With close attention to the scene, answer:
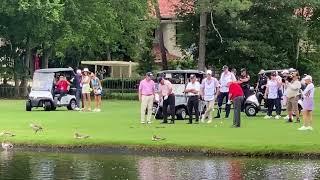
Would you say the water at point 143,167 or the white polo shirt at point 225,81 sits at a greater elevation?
the white polo shirt at point 225,81

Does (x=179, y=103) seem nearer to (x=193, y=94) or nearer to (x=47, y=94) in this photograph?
(x=193, y=94)

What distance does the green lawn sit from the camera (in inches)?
758

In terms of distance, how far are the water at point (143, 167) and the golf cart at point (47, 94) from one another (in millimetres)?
16161

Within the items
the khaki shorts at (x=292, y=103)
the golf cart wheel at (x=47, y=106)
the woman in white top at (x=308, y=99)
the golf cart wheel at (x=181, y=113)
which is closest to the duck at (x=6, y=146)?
the woman in white top at (x=308, y=99)

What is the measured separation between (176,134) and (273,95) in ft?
28.4

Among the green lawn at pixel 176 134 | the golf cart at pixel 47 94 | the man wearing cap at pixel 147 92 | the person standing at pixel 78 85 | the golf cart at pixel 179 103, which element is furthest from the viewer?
the person standing at pixel 78 85

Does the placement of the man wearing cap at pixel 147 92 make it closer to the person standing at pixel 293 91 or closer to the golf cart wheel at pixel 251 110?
the person standing at pixel 293 91

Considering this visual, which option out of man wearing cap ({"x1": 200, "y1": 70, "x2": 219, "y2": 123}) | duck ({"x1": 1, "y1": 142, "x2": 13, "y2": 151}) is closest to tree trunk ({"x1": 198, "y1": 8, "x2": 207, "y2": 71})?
man wearing cap ({"x1": 200, "y1": 70, "x2": 219, "y2": 123})

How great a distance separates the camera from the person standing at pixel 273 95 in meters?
29.4

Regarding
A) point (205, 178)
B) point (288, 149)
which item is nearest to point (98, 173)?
point (205, 178)

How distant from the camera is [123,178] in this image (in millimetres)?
14758

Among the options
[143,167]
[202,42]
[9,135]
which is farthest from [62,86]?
[143,167]

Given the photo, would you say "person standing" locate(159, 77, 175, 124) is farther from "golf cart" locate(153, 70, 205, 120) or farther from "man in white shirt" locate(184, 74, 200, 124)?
"golf cart" locate(153, 70, 205, 120)

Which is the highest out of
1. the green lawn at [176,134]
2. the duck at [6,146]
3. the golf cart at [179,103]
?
the golf cart at [179,103]
